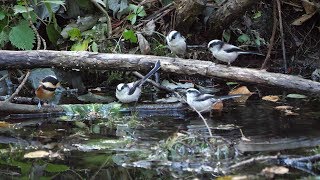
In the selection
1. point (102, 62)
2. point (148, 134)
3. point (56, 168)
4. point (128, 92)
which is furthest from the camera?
point (128, 92)

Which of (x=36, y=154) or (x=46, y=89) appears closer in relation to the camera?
(x=36, y=154)

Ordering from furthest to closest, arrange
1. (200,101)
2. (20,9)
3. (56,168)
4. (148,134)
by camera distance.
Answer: (20,9) → (200,101) → (148,134) → (56,168)

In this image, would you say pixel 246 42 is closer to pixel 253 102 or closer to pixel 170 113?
pixel 253 102

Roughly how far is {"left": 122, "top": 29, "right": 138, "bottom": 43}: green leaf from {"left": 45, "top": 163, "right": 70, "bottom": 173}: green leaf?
4.35 metres

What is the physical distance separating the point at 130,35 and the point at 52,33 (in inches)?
55.5

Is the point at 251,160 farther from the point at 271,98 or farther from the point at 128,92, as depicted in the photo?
the point at 271,98

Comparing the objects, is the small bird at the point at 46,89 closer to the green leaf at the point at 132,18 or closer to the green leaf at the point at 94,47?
the green leaf at the point at 94,47

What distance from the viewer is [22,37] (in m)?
9.15

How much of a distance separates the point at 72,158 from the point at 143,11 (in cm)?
500

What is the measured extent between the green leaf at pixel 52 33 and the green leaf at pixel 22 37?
807mm

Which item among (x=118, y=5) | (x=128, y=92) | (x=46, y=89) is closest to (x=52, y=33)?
(x=118, y=5)

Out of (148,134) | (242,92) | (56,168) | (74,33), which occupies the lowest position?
(56,168)

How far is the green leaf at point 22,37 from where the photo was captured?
29.9 feet

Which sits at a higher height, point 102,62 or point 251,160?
point 102,62
